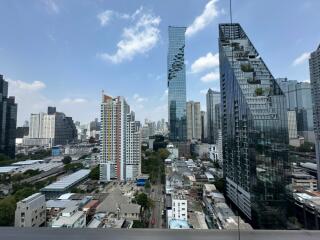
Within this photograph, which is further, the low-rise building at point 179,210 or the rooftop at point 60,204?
the rooftop at point 60,204

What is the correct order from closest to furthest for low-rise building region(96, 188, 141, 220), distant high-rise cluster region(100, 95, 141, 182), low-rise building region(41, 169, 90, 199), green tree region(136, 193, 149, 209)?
low-rise building region(96, 188, 141, 220)
green tree region(136, 193, 149, 209)
low-rise building region(41, 169, 90, 199)
distant high-rise cluster region(100, 95, 141, 182)

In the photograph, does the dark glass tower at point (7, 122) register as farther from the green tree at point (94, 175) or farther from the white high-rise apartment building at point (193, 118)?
the white high-rise apartment building at point (193, 118)

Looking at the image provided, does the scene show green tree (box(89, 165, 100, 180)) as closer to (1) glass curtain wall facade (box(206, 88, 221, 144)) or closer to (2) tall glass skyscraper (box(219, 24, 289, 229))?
(2) tall glass skyscraper (box(219, 24, 289, 229))

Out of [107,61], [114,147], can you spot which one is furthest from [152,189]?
[107,61]

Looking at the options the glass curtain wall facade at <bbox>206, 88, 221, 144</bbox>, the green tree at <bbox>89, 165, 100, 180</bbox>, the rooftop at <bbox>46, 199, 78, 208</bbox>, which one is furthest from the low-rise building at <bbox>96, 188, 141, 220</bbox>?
the glass curtain wall facade at <bbox>206, 88, 221, 144</bbox>

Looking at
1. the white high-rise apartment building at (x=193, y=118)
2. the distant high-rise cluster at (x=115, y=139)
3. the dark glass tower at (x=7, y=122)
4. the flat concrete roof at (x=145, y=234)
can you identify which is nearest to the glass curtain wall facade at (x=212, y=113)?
the white high-rise apartment building at (x=193, y=118)

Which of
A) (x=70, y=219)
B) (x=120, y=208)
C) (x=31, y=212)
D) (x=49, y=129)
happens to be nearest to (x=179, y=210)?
(x=120, y=208)

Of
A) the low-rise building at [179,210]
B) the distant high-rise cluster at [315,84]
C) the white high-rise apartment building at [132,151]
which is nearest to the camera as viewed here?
the distant high-rise cluster at [315,84]
